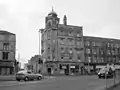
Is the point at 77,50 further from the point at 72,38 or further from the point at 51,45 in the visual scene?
the point at 51,45

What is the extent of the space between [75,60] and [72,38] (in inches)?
291

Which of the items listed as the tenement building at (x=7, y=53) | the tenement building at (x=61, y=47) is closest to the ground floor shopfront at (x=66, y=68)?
the tenement building at (x=61, y=47)

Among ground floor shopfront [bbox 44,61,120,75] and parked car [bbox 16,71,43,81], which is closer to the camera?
parked car [bbox 16,71,43,81]

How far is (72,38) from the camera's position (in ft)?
192

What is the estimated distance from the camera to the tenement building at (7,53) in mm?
46031

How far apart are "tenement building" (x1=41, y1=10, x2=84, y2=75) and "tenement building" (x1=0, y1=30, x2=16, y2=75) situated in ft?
38.6

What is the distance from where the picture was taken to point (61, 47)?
56.5m

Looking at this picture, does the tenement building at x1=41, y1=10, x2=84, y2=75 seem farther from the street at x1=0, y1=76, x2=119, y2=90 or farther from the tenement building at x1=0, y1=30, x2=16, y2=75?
the street at x1=0, y1=76, x2=119, y2=90

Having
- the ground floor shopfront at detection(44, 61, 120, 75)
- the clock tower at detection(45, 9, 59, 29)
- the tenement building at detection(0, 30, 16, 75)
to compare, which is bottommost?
the ground floor shopfront at detection(44, 61, 120, 75)

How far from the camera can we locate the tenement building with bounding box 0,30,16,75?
46031mm

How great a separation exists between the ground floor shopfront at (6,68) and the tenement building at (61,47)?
11723 mm

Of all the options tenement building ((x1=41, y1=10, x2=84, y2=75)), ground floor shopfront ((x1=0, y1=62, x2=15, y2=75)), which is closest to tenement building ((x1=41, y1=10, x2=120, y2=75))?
tenement building ((x1=41, y1=10, x2=84, y2=75))

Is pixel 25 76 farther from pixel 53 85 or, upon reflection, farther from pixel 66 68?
pixel 66 68

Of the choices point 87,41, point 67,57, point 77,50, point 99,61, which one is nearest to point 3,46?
point 67,57
